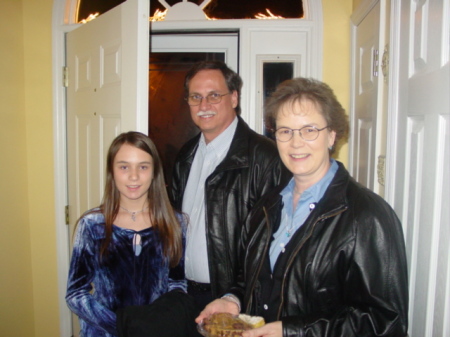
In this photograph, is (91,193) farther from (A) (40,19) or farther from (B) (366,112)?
(B) (366,112)

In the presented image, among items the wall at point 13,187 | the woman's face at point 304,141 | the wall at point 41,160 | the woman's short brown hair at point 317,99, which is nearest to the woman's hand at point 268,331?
the woman's face at point 304,141

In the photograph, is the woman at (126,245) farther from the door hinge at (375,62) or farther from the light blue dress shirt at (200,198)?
the door hinge at (375,62)

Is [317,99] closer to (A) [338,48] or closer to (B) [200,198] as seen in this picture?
(B) [200,198]

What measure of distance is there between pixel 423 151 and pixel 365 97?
85 centimetres

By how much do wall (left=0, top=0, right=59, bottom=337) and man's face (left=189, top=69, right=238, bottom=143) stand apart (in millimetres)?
1288

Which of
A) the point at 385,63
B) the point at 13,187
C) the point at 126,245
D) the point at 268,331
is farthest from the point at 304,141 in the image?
the point at 13,187

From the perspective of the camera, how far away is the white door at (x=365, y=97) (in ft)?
5.39

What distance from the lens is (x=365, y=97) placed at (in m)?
1.84

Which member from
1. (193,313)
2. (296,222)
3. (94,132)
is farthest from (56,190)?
(296,222)

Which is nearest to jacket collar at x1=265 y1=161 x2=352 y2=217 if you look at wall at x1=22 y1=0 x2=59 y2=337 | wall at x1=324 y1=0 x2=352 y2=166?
wall at x1=324 y1=0 x2=352 y2=166

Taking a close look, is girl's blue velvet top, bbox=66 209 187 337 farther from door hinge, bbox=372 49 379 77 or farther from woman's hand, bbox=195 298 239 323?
door hinge, bbox=372 49 379 77

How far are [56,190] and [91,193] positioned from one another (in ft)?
1.91

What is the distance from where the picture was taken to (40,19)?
2.45 meters

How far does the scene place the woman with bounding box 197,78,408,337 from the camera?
931 mm
